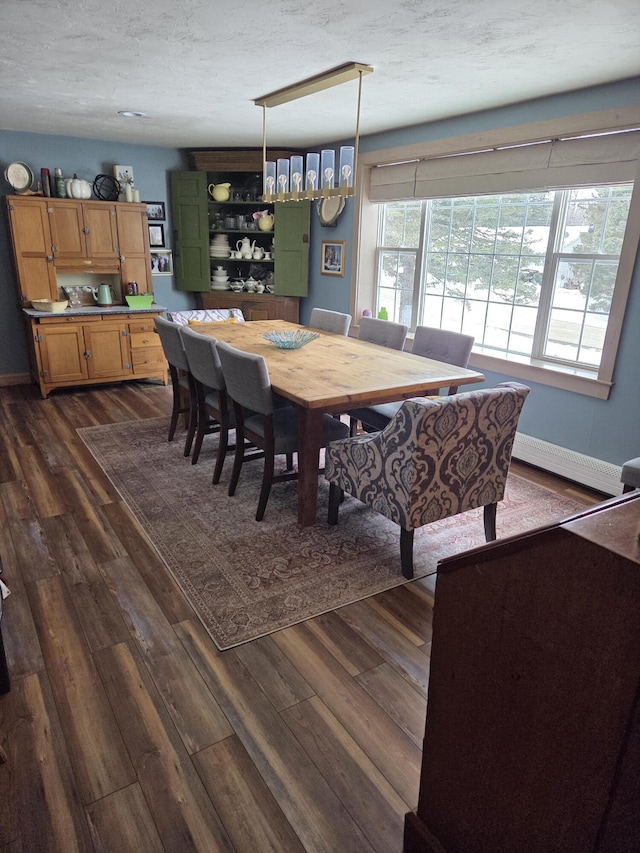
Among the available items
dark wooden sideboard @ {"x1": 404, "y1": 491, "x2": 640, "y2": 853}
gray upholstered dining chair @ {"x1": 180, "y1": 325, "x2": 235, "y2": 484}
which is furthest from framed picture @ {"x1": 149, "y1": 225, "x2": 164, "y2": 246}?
dark wooden sideboard @ {"x1": 404, "y1": 491, "x2": 640, "y2": 853}

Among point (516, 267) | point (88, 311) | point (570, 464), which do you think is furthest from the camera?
point (88, 311)

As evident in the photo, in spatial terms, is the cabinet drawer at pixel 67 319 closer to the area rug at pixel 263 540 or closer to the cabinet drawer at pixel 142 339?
the cabinet drawer at pixel 142 339

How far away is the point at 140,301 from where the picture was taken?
5570 millimetres

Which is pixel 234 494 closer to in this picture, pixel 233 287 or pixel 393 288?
pixel 393 288

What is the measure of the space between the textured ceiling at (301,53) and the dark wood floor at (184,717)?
2.39 meters

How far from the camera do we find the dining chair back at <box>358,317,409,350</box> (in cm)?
411

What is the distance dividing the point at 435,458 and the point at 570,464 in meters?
1.80

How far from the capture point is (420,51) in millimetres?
2734

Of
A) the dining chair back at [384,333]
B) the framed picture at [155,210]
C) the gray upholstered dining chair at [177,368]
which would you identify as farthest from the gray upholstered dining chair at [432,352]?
the framed picture at [155,210]

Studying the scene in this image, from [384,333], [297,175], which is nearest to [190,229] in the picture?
[297,175]

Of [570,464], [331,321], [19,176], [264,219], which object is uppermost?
[19,176]

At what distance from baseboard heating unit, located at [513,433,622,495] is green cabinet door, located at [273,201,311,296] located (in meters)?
3.08

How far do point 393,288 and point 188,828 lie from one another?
4.59 meters

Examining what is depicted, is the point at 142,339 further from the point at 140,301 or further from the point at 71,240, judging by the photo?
the point at 71,240
